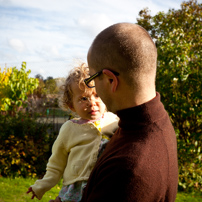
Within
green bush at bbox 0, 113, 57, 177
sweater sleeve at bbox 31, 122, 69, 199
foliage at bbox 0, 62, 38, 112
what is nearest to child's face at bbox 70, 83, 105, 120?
sweater sleeve at bbox 31, 122, 69, 199

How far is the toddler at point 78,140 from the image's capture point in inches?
74.7

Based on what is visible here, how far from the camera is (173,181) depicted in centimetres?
122

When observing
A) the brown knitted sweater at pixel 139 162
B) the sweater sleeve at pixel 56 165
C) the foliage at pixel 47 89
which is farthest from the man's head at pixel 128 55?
the foliage at pixel 47 89

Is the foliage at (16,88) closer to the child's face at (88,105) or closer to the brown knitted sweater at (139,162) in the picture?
the child's face at (88,105)

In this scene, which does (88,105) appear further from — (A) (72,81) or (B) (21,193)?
(B) (21,193)

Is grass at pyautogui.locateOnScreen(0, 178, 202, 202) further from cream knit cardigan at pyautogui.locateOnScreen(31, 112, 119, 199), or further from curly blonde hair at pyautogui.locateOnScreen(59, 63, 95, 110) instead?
curly blonde hair at pyautogui.locateOnScreen(59, 63, 95, 110)

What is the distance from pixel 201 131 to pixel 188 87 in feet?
3.29

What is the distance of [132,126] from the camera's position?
1.24 m

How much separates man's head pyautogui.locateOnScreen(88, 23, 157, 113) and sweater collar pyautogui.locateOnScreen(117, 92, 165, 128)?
65mm

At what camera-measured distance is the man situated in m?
1.10

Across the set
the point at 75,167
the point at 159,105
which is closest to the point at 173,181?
the point at 159,105

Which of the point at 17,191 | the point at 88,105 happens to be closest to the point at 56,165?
the point at 88,105

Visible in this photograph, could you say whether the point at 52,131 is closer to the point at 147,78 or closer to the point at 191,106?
the point at 191,106

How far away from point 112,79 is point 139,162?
0.39 meters
